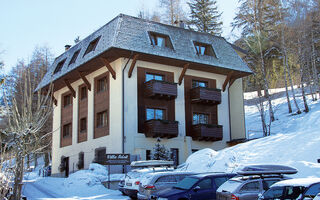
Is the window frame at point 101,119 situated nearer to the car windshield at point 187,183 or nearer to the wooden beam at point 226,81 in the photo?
the wooden beam at point 226,81

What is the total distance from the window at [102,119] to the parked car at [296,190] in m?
21.1

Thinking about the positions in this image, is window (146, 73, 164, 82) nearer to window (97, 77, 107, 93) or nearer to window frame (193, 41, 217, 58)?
window (97, 77, 107, 93)


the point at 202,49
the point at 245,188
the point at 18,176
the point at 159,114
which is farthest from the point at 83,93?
the point at 245,188

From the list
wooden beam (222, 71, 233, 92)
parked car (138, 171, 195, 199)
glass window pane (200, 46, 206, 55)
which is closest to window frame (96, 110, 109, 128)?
glass window pane (200, 46, 206, 55)

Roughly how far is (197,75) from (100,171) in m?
12.1

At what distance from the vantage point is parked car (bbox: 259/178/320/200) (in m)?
9.94

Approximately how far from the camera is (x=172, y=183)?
1722 cm

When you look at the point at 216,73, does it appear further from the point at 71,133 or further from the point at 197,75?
the point at 71,133

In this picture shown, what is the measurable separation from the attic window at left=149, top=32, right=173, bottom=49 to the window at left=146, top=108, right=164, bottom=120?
5.09 metres

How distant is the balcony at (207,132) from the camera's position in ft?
103

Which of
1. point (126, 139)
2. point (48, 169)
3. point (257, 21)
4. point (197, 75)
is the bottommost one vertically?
point (48, 169)

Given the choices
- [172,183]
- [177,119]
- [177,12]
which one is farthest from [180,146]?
[177,12]

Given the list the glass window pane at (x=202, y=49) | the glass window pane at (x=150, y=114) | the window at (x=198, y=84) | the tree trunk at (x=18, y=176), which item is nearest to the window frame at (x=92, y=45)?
the glass window pane at (x=150, y=114)

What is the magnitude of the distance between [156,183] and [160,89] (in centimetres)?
1354
